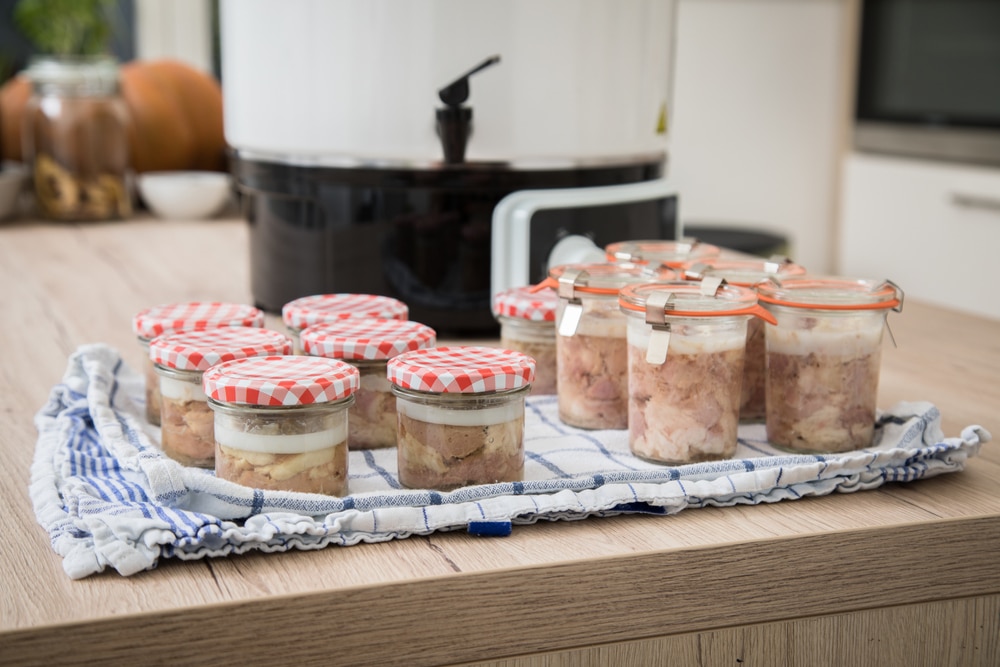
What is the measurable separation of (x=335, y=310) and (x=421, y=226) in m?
0.18

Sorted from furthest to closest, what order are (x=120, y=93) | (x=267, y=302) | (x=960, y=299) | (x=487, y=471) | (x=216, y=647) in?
(x=960, y=299) → (x=120, y=93) → (x=267, y=302) → (x=487, y=471) → (x=216, y=647)

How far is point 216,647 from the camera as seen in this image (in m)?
0.50

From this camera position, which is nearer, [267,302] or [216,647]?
[216,647]

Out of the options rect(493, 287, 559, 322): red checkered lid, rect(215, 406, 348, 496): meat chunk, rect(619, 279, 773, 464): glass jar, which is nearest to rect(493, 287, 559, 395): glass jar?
rect(493, 287, 559, 322): red checkered lid

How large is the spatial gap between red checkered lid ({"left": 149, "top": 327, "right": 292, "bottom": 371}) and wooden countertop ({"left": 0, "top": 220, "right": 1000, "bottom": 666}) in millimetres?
110

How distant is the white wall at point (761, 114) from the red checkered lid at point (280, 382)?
1.95m

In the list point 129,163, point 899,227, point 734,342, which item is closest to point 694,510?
point 734,342

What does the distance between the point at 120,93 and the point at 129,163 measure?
17 cm

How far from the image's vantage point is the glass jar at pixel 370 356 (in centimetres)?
66

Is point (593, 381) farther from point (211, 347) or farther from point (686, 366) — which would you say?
point (211, 347)

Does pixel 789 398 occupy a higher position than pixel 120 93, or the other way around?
pixel 120 93

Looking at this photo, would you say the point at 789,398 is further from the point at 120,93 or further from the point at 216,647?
the point at 120,93

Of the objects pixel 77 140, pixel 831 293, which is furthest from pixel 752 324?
pixel 77 140

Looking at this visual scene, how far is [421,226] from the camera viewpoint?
3.08 ft
